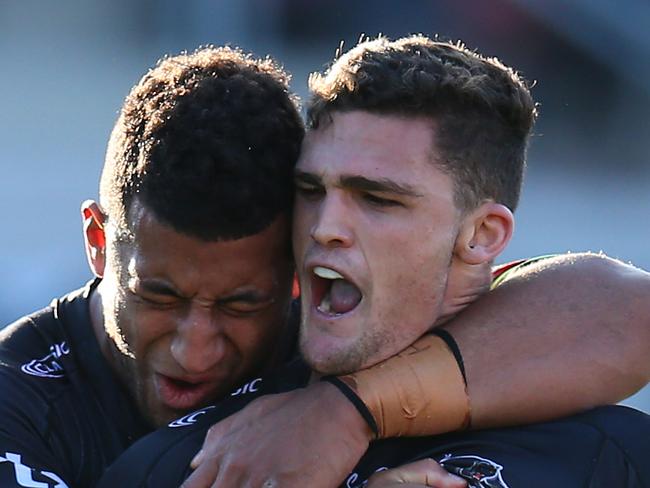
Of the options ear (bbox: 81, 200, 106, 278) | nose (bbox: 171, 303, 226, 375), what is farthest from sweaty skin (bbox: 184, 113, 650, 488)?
ear (bbox: 81, 200, 106, 278)

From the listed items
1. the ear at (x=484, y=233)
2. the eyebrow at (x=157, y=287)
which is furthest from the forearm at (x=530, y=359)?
the eyebrow at (x=157, y=287)

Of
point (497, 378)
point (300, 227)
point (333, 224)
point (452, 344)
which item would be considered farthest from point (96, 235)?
point (497, 378)

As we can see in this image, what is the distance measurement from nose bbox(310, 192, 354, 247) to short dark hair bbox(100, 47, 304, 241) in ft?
0.59

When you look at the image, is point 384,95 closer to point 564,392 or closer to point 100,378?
point 564,392

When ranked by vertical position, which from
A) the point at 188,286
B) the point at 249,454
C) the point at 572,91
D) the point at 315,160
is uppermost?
the point at 572,91

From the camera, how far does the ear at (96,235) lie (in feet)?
11.3

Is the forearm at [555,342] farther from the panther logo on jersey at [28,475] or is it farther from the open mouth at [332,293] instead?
the panther logo on jersey at [28,475]

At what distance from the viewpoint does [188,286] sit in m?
3.13

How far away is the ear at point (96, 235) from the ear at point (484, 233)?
859 millimetres

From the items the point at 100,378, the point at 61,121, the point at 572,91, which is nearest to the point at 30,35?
the point at 61,121

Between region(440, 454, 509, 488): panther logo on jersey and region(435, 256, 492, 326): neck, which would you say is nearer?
region(440, 454, 509, 488): panther logo on jersey

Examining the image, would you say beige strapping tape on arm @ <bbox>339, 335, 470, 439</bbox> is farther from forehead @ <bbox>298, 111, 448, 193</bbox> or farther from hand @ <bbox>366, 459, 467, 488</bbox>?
forehead @ <bbox>298, 111, 448, 193</bbox>

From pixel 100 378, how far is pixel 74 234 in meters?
5.68

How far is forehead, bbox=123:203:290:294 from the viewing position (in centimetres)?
313
